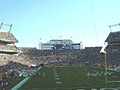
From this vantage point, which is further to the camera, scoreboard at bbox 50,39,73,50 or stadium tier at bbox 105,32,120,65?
scoreboard at bbox 50,39,73,50

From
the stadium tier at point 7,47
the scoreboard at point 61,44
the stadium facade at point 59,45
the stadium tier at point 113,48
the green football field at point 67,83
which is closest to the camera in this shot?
the green football field at point 67,83

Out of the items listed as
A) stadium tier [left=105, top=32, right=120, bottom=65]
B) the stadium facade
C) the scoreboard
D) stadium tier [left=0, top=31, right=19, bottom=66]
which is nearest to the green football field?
stadium tier [left=105, top=32, right=120, bottom=65]

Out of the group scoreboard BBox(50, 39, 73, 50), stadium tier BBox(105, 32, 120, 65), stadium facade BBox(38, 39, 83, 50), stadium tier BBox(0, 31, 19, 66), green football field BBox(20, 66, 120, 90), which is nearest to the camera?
green football field BBox(20, 66, 120, 90)

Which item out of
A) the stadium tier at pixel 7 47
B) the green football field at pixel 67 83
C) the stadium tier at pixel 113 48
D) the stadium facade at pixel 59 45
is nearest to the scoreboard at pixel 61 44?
the stadium facade at pixel 59 45

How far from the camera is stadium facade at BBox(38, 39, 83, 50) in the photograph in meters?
104

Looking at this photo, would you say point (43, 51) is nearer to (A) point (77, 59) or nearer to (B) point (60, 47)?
(B) point (60, 47)

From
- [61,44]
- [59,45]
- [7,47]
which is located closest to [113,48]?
[61,44]

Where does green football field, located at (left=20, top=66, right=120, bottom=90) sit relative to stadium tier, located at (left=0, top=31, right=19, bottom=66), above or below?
below

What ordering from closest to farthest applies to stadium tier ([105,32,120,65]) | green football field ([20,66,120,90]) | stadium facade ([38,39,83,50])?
green football field ([20,66,120,90]) < stadium tier ([105,32,120,65]) < stadium facade ([38,39,83,50])

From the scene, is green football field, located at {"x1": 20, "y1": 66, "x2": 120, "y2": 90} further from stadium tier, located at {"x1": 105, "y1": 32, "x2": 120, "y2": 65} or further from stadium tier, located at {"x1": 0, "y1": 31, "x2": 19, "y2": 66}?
stadium tier, located at {"x1": 0, "y1": 31, "x2": 19, "y2": 66}

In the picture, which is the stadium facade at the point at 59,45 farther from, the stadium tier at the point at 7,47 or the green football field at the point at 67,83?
the green football field at the point at 67,83

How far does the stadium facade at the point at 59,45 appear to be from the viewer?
10375 cm

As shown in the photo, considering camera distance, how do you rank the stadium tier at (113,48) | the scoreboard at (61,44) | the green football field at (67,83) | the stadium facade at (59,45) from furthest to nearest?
the stadium facade at (59,45)
the scoreboard at (61,44)
the stadium tier at (113,48)
the green football field at (67,83)

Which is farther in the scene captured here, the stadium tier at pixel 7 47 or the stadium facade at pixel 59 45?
the stadium facade at pixel 59 45
